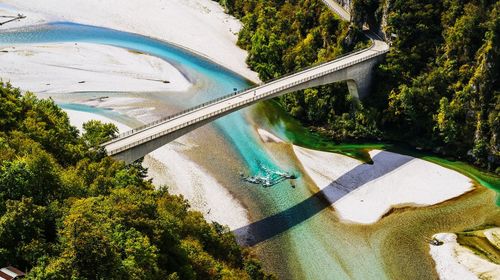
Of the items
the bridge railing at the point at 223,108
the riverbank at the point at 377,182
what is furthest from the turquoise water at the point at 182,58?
the bridge railing at the point at 223,108

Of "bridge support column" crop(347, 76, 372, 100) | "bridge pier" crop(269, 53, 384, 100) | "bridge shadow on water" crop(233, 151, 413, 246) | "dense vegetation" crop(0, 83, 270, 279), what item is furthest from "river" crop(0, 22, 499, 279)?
"bridge support column" crop(347, 76, 372, 100)

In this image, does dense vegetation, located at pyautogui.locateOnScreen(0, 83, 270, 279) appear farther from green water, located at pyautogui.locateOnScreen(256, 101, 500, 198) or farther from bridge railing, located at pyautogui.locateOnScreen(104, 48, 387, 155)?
green water, located at pyautogui.locateOnScreen(256, 101, 500, 198)

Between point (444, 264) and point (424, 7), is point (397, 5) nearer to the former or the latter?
point (424, 7)

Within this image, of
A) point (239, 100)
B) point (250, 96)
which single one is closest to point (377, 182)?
point (250, 96)

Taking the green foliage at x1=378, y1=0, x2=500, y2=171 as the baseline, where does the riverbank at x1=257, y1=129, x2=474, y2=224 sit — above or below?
below

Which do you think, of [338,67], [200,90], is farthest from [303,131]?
[200,90]

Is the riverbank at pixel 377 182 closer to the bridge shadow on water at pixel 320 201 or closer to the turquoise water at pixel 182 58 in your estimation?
the bridge shadow on water at pixel 320 201

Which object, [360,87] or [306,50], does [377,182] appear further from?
[306,50]
